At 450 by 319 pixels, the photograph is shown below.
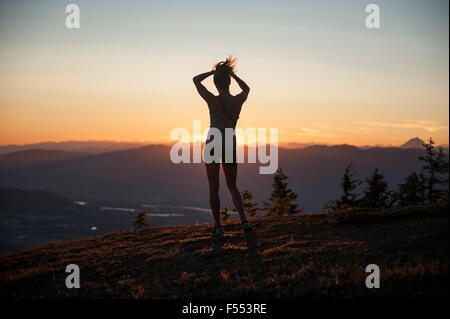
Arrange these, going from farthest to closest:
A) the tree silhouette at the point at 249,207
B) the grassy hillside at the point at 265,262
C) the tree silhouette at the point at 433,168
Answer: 1. the tree silhouette at the point at 433,168
2. the tree silhouette at the point at 249,207
3. the grassy hillside at the point at 265,262

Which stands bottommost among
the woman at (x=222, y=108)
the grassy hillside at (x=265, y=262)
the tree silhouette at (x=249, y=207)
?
the tree silhouette at (x=249, y=207)

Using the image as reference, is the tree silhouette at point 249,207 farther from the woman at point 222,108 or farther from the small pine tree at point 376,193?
the woman at point 222,108

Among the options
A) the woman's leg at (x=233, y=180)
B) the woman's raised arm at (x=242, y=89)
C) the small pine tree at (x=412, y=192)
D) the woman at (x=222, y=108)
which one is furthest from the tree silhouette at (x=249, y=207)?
the small pine tree at (x=412, y=192)

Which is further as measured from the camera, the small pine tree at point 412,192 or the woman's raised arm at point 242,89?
the small pine tree at point 412,192

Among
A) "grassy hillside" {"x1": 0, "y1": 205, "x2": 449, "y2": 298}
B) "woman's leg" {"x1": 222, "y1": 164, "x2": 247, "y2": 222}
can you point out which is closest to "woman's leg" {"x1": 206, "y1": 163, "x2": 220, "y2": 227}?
"woman's leg" {"x1": 222, "y1": 164, "x2": 247, "y2": 222}

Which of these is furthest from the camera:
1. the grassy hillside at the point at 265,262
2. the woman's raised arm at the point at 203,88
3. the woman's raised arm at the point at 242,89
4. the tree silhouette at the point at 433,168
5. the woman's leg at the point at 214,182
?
the tree silhouette at the point at 433,168

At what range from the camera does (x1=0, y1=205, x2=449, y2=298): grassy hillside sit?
13.9 ft

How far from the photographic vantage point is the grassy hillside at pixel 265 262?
4.25 metres

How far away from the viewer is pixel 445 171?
40719 mm

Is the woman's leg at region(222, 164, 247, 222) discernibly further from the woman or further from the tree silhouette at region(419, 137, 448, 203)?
the tree silhouette at region(419, 137, 448, 203)

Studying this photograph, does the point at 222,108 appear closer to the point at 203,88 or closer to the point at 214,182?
the point at 203,88

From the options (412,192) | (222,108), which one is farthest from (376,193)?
(222,108)

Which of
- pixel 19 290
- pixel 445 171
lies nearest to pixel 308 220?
pixel 19 290
